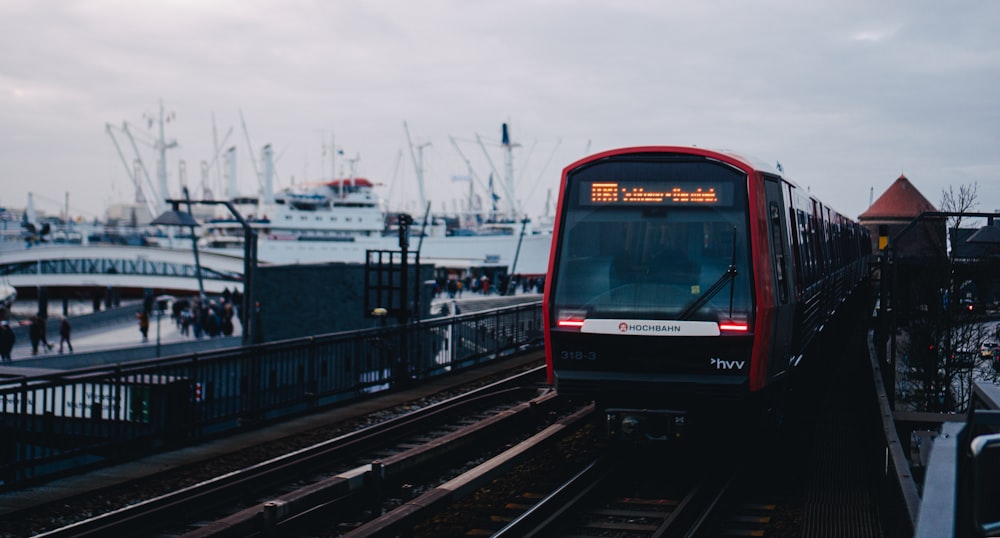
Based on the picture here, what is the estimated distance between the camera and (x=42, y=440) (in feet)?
36.2

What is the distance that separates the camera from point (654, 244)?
1065 centimetres

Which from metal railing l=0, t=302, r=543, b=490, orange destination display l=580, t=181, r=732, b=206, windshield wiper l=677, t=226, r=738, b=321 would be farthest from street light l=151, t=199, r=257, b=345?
windshield wiper l=677, t=226, r=738, b=321

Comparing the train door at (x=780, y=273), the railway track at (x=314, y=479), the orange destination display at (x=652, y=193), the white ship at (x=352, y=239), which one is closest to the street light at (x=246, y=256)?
the railway track at (x=314, y=479)

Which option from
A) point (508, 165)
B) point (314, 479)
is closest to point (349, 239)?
point (508, 165)

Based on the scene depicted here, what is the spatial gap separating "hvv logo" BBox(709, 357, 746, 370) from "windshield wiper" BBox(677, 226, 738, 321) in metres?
0.50

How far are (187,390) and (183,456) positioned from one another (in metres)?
1.19

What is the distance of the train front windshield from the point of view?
34.1ft

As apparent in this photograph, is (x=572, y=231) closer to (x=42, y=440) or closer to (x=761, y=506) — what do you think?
(x=761, y=506)

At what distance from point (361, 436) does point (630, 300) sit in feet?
15.1

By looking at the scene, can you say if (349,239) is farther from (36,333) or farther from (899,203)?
(36,333)

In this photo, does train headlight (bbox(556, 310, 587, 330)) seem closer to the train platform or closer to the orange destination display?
the orange destination display

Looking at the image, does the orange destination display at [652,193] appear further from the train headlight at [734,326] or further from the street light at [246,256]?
the street light at [246,256]

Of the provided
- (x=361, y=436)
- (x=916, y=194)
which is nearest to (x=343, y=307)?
(x=361, y=436)

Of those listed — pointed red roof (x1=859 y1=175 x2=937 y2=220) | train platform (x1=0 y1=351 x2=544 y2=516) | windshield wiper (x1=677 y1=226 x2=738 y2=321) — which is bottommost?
train platform (x1=0 y1=351 x2=544 y2=516)
